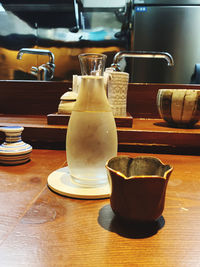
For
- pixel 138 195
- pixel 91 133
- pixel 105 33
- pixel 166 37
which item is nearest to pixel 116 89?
pixel 91 133

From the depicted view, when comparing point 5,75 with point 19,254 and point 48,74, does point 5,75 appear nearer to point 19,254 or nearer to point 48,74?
point 48,74

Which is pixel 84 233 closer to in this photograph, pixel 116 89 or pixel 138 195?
pixel 138 195

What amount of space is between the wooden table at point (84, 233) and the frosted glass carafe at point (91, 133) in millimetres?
76

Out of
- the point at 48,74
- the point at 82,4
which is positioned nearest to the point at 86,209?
the point at 48,74

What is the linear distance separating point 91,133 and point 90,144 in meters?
0.02

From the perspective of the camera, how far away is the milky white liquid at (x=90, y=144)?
50 centimetres

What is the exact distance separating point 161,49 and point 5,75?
2355 millimetres

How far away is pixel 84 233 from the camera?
374 millimetres

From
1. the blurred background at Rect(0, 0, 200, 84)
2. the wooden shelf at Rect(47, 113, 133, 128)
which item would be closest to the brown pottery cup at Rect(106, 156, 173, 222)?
the wooden shelf at Rect(47, 113, 133, 128)

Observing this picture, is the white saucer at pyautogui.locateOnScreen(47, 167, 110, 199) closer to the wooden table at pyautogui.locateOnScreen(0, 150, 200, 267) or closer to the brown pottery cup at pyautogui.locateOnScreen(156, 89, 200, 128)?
the wooden table at pyautogui.locateOnScreen(0, 150, 200, 267)

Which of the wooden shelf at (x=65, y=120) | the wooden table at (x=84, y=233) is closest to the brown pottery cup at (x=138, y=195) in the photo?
the wooden table at (x=84, y=233)

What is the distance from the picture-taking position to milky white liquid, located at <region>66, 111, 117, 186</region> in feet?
1.66

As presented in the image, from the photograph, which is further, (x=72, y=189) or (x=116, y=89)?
(x=116, y=89)

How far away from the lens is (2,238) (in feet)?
1.17
